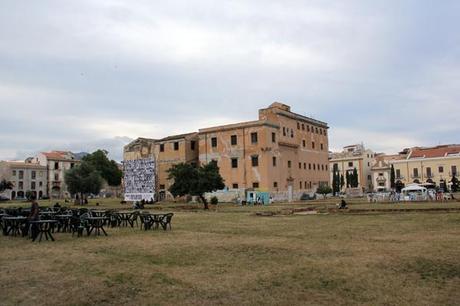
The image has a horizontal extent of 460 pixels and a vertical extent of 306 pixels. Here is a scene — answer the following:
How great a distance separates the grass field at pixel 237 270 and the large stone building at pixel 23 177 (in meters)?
86.9

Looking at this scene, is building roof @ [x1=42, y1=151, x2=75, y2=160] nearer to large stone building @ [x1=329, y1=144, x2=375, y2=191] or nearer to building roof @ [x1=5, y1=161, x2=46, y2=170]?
building roof @ [x1=5, y1=161, x2=46, y2=170]

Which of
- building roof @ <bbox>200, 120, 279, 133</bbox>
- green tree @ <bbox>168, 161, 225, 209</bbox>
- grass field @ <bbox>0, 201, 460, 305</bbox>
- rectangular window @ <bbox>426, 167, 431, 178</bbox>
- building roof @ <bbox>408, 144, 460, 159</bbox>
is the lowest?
grass field @ <bbox>0, 201, 460, 305</bbox>

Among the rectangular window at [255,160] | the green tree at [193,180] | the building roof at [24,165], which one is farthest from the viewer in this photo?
the building roof at [24,165]

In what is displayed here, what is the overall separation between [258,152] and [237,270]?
46.5 m

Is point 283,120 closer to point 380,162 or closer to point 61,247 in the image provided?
point 380,162

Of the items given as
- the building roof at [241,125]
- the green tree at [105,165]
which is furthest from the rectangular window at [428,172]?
the green tree at [105,165]

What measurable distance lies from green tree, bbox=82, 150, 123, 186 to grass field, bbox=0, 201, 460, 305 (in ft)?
236

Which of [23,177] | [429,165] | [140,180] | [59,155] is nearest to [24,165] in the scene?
[23,177]

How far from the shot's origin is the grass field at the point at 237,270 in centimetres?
703

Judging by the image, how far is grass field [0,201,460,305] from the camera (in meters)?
7.03

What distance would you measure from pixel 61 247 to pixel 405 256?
979cm

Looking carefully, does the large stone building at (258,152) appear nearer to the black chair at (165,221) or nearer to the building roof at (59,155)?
the black chair at (165,221)

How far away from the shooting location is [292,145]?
2485 inches

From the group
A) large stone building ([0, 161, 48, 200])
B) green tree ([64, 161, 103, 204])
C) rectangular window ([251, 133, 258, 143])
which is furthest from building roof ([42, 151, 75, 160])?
rectangular window ([251, 133, 258, 143])
